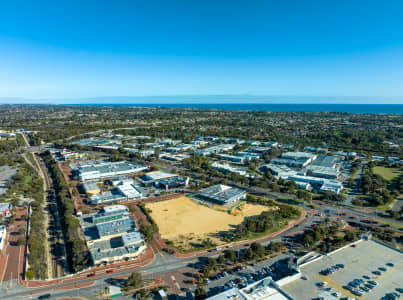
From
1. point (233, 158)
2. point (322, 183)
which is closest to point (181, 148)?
point (233, 158)

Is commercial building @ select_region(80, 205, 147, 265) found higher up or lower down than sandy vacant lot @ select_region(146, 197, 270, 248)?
higher up

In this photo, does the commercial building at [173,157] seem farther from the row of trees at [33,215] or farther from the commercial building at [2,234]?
the commercial building at [2,234]

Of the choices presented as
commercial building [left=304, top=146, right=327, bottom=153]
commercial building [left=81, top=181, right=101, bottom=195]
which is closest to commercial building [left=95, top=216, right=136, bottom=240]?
commercial building [left=81, top=181, right=101, bottom=195]

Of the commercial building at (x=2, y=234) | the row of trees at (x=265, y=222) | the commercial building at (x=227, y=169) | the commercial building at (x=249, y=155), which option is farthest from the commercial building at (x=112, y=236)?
the commercial building at (x=249, y=155)

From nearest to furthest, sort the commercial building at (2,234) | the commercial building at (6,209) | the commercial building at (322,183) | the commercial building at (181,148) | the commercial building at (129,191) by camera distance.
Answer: the commercial building at (2,234) < the commercial building at (6,209) < the commercial building at (129,191) < the commercial building at (322,183) < the commercial building at (181,148)

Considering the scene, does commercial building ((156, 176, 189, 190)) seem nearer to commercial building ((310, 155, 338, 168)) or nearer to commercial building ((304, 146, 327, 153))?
commercial building ((310, 155, 338, 168))
